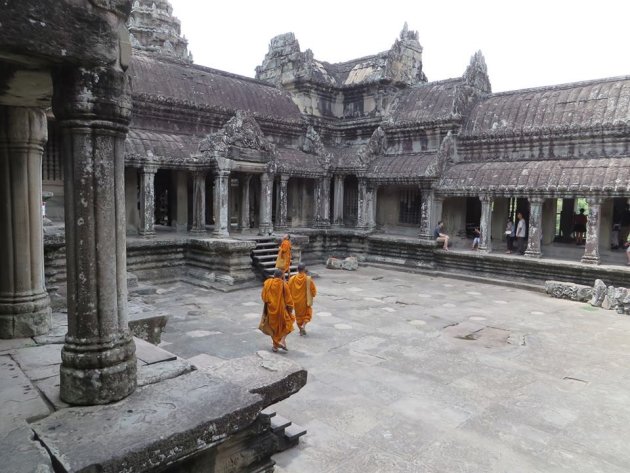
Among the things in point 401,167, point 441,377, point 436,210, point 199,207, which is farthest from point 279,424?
point 401,167

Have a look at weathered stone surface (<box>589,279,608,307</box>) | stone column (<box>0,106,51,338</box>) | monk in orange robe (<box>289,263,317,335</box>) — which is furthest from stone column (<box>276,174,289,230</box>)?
stone column (<box>0,106,51,338</box>)

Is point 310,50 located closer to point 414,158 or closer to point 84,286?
point 414,158

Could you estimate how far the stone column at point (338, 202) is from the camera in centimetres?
1848

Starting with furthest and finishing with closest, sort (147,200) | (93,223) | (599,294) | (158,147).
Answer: (158,147), (147,200), (599,294), (93,223)

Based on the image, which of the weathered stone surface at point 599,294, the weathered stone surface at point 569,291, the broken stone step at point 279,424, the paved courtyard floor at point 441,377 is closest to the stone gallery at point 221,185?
the broken stone step at point 279,424

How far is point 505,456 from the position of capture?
14.9 feet

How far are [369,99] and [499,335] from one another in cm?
1341

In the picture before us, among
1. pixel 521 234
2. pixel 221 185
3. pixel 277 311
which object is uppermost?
pixel 221 185

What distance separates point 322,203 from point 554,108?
833 cm

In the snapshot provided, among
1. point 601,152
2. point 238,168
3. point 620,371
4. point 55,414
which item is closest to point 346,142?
point 238,168

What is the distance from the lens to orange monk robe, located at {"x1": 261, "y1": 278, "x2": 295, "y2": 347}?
24.3ft

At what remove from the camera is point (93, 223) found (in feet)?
10.8

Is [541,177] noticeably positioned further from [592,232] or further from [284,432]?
[284,432]

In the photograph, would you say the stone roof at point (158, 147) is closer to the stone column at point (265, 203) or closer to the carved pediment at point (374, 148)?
the stone column at point (265, 203)
